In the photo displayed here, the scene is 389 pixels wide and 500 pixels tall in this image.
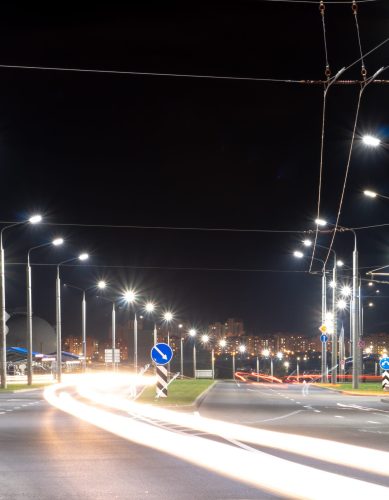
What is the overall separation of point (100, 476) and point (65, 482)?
0.75m

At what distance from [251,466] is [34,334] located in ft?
412

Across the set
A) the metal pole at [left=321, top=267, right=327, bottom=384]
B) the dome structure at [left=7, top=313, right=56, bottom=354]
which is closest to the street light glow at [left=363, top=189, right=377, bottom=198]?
the metal pole at [left=321, top=267, right=327, bottom=384]

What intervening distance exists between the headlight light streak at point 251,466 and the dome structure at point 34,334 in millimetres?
112769

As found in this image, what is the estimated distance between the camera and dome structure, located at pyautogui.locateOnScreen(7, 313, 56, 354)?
132675 millimetres

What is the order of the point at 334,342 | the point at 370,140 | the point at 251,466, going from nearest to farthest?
the point at 251,466, the point at 370,140, the point at 334,342

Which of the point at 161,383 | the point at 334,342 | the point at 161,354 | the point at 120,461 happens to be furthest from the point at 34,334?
the point at 120,461

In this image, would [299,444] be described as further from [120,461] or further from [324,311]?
[324,311]

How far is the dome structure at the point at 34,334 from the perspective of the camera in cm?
13268

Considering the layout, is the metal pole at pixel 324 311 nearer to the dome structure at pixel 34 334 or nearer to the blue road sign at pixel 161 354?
the blue road sign at pixel 161 354

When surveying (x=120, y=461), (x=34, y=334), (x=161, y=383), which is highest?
(x=120, y=461)

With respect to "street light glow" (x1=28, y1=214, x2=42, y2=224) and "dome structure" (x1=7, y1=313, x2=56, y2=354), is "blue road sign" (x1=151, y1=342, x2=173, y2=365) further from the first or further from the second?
"dome structure" (x1=7, y1=313, x2=56, y2=354)

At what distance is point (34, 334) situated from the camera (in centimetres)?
13725

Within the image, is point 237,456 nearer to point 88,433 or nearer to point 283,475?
point 283,475

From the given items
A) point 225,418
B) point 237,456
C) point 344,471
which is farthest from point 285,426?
point 344,471
